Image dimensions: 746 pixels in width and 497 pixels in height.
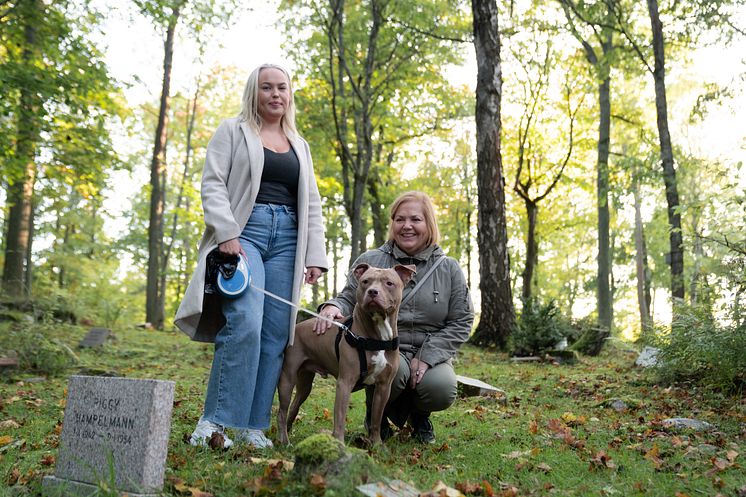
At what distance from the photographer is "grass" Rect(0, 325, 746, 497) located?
142 inches

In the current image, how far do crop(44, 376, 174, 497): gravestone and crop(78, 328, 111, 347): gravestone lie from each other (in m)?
8.74

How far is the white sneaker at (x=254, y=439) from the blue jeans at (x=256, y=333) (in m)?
0.06

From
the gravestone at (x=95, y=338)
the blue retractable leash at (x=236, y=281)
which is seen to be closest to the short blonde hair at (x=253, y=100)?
the blue retractable leash at (x=236, y=281)

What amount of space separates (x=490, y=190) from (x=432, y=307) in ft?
23.6

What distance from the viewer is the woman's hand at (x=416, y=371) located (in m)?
4.75

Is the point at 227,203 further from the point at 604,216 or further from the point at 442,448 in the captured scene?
the point at 604,216

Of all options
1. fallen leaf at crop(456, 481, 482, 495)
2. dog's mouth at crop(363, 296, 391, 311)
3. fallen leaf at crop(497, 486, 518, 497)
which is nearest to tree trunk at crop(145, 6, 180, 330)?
dog's mouth at crop(363, 296, 391, 311)

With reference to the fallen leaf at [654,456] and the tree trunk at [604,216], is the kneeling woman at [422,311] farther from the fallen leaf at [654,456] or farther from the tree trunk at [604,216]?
the tree trunk at [604,216]

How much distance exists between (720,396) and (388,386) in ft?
13.7

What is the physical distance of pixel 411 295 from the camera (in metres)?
4.96

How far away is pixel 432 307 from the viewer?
196 inches

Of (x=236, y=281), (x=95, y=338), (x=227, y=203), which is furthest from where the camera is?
(x=95, y=338)

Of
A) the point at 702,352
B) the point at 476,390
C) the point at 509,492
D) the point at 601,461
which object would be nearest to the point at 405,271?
the point at 509,492

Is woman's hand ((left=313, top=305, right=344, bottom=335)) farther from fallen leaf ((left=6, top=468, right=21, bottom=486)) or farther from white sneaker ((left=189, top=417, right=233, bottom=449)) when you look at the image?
fallen leaf ((left=6, top=468, right=21, bottom=486))
